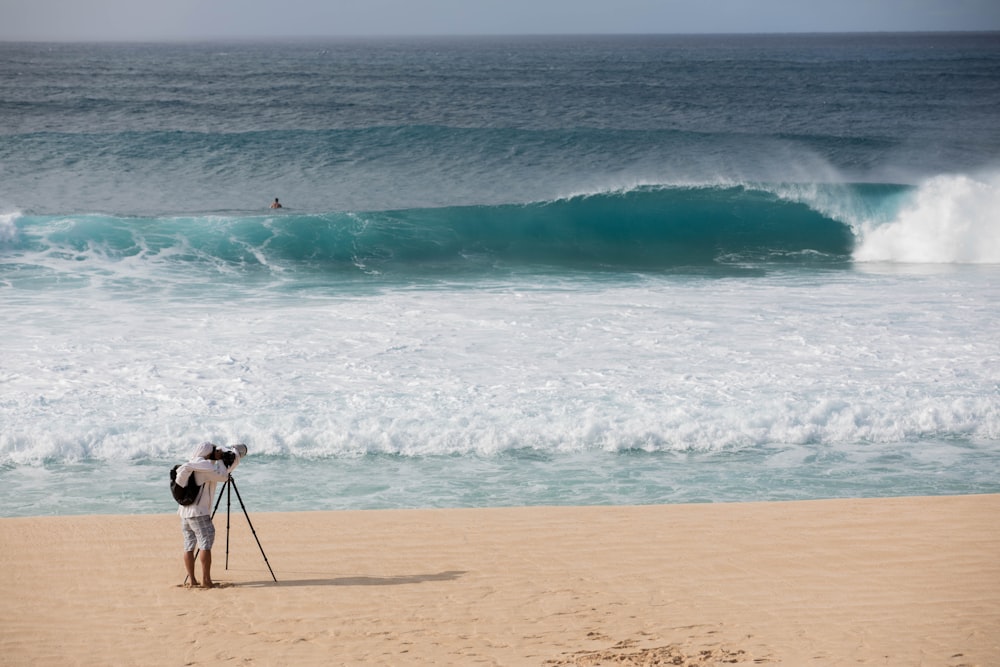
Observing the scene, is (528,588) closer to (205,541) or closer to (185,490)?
(205,541)

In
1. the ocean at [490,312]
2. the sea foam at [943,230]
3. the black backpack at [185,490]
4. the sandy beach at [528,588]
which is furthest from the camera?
the sea foam at [943,230]

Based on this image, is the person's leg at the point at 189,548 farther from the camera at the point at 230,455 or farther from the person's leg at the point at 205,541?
the camera at the point at 230,455

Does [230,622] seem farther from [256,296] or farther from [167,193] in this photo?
[167,193]

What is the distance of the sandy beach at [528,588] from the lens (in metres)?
5.14

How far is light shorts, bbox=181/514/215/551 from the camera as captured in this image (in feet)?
19.3

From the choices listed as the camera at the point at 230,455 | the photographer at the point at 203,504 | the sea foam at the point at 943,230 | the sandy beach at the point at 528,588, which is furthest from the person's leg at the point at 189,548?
the sea foam at the point at 943,230

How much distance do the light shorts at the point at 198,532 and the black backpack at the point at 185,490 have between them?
12 centimetres

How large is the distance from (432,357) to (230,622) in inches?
222

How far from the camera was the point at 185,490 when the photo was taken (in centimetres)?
585

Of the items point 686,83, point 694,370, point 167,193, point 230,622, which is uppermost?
point 686,83

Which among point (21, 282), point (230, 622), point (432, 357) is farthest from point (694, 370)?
point (21, 282)

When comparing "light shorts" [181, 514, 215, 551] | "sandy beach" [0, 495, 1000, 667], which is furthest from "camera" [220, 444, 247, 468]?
"sandy beach" [0, 495, 1000, 667]

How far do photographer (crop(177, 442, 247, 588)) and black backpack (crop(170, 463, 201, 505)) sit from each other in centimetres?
2

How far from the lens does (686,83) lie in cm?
5612
